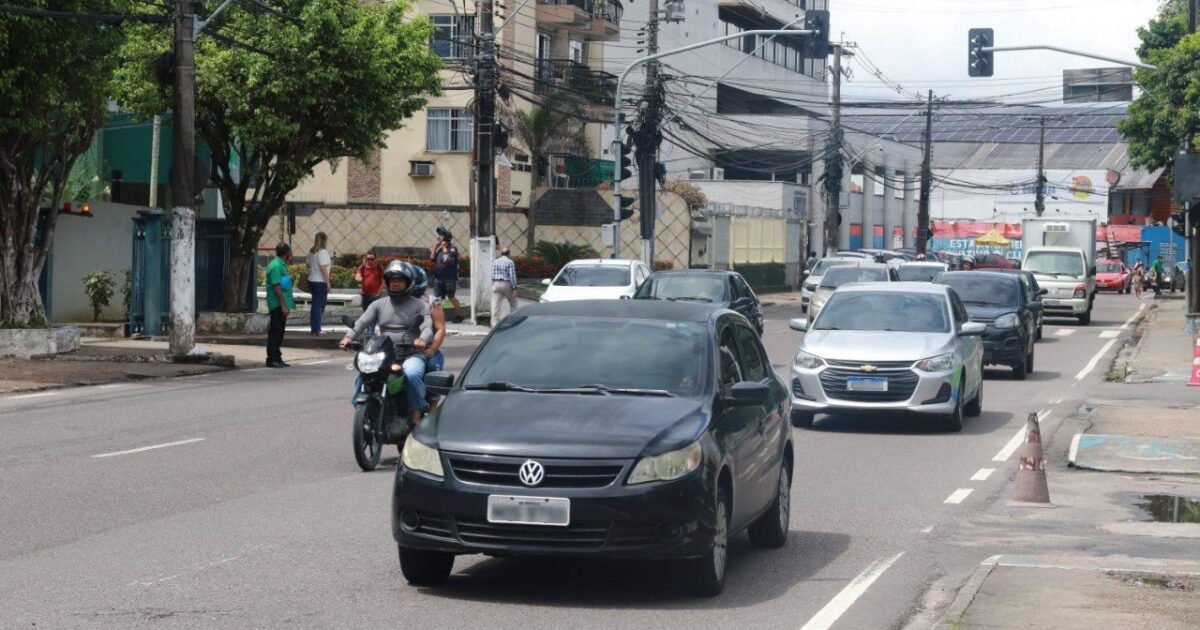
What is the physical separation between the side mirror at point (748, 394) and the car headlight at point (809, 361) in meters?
8.91

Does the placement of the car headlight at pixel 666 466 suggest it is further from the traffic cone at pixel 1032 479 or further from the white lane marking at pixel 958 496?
the traffic cone at pixel 1032 479

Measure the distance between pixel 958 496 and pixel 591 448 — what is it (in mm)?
5817

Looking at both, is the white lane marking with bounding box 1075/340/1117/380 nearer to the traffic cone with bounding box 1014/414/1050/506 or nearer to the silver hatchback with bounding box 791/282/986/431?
the silver hatchback with bounding box 791/282/986/431

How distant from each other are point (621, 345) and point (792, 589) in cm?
165

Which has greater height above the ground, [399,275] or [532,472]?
[399,275]

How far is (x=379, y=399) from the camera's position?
13.8 m

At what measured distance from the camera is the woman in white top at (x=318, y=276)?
102 ft

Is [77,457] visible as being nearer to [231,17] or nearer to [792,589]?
[792,589]

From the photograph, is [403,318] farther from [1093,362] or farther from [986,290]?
[1093,362]

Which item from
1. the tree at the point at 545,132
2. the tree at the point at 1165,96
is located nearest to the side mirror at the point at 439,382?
the tree at the point at 1165,96

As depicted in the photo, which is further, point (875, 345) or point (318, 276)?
point (318, 276)

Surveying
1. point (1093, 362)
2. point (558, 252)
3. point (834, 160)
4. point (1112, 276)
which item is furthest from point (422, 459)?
point (1112, 276)

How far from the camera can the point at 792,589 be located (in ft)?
29.5

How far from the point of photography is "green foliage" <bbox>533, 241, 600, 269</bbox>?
57.3 metres
